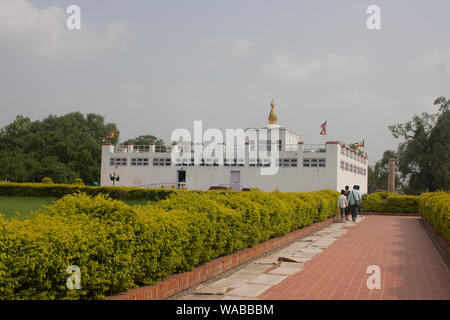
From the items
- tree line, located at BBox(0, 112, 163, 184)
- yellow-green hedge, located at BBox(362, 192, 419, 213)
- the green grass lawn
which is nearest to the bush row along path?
the green grass lawn

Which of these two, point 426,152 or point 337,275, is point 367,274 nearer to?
point 337,275

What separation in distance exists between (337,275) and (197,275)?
2.50 m

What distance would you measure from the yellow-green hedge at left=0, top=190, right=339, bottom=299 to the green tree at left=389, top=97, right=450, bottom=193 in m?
38.5

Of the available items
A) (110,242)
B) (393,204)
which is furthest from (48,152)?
(110,242)

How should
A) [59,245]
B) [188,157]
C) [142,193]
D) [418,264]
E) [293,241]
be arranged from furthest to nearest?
[188,157] → [142,193] → [293,241] → [418,264] → [59,245]

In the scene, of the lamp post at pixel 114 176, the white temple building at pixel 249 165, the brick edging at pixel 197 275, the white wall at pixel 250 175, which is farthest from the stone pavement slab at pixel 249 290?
the lamp post at pixel 114 176

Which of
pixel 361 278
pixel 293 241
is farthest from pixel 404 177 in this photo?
pixel 361 278

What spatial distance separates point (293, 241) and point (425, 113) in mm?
38941

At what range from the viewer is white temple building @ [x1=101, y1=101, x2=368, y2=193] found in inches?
1358

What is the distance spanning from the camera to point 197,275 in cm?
601

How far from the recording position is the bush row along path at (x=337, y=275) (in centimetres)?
563

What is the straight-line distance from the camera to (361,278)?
6660 millimetres

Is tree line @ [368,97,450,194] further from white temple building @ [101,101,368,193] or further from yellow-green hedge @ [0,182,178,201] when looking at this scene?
yellow-green hedge @ [0,182,178,201]
